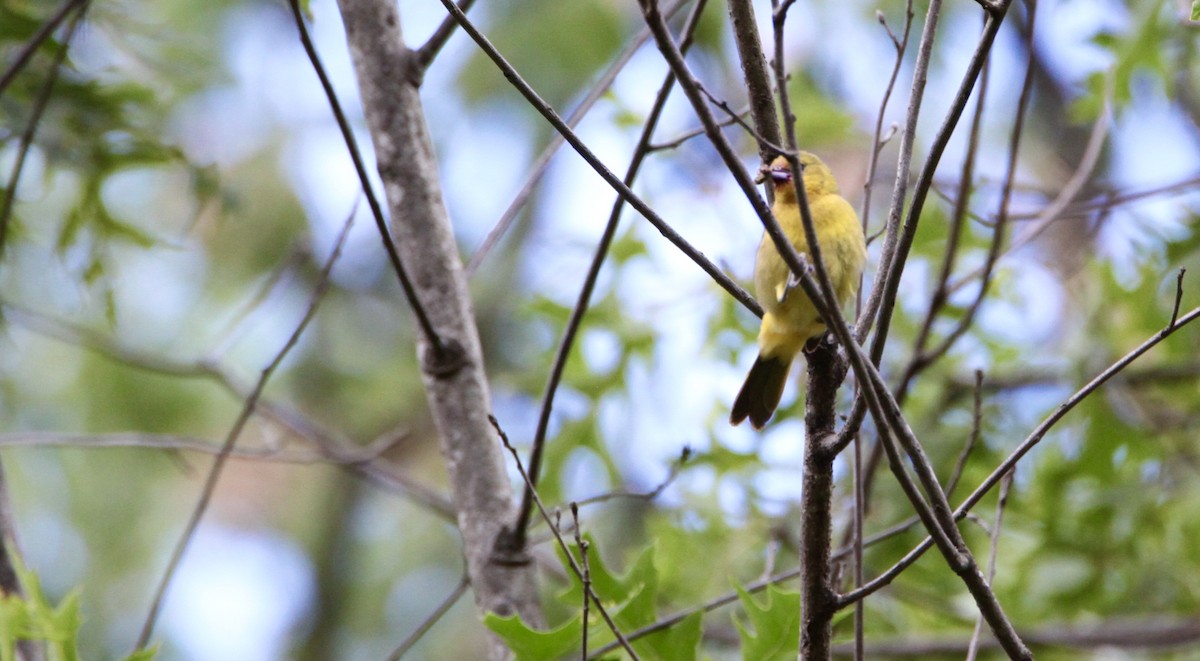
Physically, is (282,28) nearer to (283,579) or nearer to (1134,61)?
(283,579)

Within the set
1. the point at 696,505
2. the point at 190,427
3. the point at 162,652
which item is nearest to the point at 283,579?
the point at 162,652

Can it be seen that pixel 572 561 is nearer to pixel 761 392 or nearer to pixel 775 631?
pixel 775 631

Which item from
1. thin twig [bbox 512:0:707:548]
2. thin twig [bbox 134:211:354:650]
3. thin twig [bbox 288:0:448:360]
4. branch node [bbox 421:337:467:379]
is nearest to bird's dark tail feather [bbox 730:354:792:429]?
thin twig [bbox 512:0:707:548]

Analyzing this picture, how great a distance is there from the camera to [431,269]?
2.74 metres

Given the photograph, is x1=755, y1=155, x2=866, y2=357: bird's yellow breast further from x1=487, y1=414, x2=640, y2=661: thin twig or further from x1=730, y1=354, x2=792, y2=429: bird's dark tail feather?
x1=487, y1=414, x2=640, y2=661: thin twig

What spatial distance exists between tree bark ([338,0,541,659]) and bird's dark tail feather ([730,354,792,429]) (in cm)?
66

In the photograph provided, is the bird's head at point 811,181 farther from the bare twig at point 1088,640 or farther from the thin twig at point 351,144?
the bare twig at point 1088,640

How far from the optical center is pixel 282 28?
896cm

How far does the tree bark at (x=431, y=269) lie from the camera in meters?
2.71

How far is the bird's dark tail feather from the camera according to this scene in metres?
2.91

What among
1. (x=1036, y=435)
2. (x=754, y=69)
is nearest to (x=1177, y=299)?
(x=1036, y=435)

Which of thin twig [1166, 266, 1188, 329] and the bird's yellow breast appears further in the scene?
the bird's yellow breast

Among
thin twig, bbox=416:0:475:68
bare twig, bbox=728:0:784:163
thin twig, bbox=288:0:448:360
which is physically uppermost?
thin twig, bbox=416:0:475:68

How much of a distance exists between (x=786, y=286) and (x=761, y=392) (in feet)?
2.03
